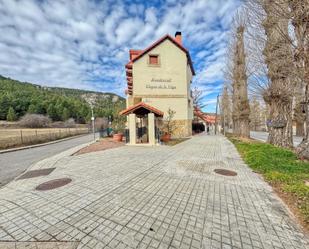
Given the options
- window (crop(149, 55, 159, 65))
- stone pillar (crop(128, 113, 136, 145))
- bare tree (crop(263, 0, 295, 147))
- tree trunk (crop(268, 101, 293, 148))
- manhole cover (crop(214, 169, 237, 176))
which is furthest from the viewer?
window (crop(149, 55, 159, 65))

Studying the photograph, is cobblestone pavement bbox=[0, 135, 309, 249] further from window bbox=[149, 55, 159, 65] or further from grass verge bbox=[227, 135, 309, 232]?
window bbox=[149, 55, 159, 65]

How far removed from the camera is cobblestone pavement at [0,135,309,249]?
2803mm

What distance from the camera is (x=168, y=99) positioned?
21625mm

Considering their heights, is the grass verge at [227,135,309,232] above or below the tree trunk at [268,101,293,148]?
below

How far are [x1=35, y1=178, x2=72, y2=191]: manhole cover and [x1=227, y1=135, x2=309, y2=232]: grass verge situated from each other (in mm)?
6050

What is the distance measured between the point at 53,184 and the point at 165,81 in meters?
18.2

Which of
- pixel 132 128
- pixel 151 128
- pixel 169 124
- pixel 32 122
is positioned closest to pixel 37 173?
pixel 132 128

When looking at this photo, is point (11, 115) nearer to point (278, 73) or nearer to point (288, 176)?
point (278, 73)

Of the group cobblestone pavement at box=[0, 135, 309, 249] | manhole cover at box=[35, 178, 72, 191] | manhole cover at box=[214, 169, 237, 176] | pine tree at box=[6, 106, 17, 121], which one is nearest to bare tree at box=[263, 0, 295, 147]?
manhole cover at box=[214, 169, 237, 176]

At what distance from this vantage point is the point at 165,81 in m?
21.5

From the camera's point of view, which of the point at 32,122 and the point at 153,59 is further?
the point at 32,122

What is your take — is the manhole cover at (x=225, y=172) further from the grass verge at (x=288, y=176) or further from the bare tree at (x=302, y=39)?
the bare tree at (x=302, y=39)

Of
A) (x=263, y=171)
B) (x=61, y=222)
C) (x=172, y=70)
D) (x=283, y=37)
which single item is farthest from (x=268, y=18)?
(x=172, y=70)

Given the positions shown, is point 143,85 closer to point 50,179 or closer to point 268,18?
point 268,18
